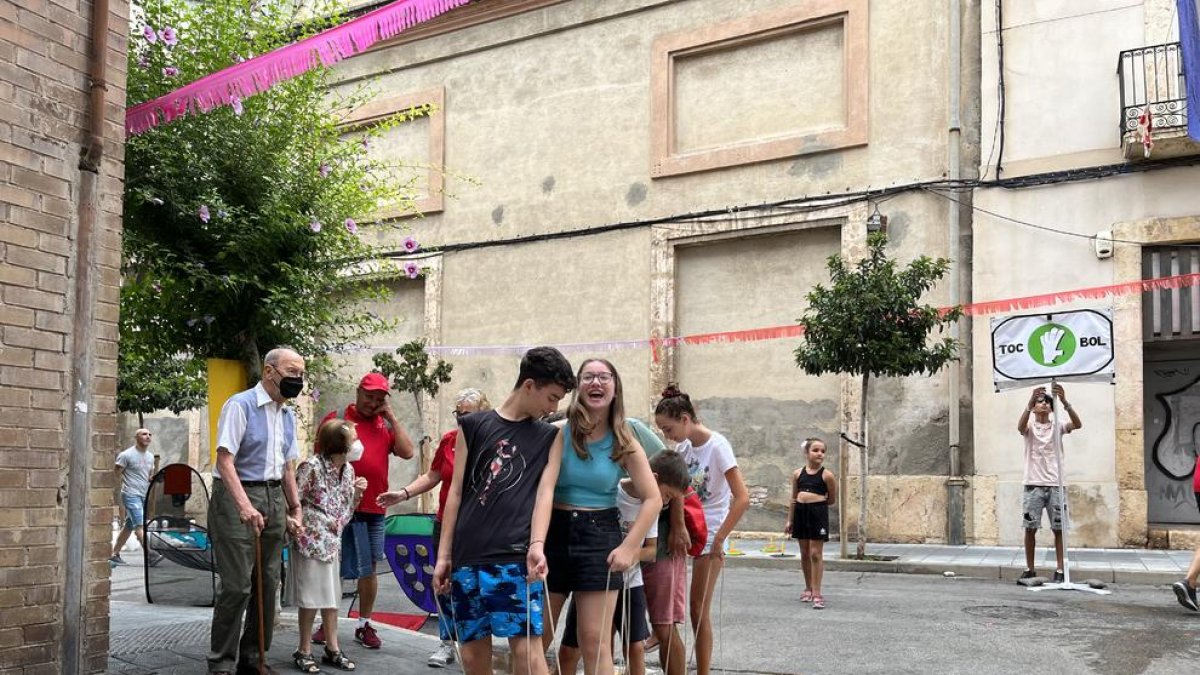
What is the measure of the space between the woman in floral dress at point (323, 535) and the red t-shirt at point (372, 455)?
1.07ft

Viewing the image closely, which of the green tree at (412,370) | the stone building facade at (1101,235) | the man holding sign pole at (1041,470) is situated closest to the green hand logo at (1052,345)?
the stone building facade at (1101,235)

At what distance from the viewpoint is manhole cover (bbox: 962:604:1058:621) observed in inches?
339

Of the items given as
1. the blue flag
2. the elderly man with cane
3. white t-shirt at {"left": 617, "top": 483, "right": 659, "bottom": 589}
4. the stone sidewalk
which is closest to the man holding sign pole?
the blue flag

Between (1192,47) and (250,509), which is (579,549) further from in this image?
(1192,47)

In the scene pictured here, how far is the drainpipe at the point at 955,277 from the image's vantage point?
14.7 m

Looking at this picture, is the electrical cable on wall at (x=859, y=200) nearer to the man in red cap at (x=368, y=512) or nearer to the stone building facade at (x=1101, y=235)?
the stone building facade at (x=1101, y=235)

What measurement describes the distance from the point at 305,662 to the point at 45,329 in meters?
2.32

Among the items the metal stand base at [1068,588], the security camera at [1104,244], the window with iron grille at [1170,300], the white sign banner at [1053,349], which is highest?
the security camera at [1104,244]

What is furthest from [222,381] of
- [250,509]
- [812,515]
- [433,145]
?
[433,145]

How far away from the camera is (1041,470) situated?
10.7 meters

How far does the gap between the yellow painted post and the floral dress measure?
1.65 meters

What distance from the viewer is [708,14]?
17812 millimetres

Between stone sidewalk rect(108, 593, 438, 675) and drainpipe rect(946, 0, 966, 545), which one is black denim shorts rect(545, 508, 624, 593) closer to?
stone sidewalk rect(108, 593, 438, 675)

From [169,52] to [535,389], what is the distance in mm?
5291
